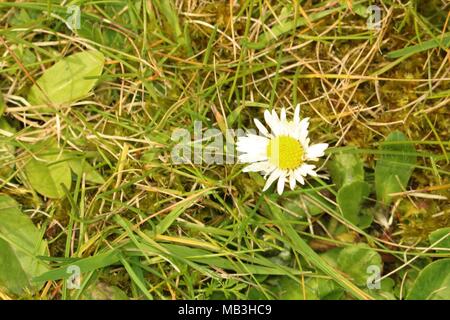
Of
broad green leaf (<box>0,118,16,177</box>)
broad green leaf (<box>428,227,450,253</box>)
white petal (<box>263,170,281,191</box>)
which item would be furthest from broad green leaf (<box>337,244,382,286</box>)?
broad green leaf (<box>0,118,16,177</box>)

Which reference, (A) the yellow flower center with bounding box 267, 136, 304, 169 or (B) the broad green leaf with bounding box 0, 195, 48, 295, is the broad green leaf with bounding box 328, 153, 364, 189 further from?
(B) the broad green leaf with bounding box 0, 195, 48, 295

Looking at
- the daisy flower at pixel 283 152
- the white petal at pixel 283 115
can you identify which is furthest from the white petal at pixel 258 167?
the white petal at pixel 283 115

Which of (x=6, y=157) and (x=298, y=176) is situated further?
(x=6, y=157)

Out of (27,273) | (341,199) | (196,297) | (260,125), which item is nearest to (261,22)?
(260,125)

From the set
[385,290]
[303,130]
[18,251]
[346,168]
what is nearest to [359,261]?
[385,290]

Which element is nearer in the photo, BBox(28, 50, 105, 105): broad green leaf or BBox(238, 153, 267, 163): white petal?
BBox(238, 153, 267, 163): white petal

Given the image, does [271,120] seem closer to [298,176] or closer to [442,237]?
[298,176]
